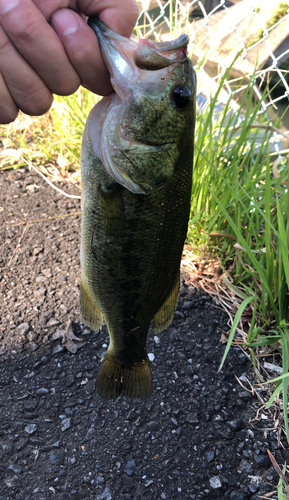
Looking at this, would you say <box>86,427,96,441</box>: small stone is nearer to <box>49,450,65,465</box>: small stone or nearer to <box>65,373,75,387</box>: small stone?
<box>49,450,65,465</box>: small stone

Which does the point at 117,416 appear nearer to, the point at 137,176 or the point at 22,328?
the point at 22,328

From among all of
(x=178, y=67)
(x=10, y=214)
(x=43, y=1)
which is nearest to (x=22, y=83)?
(x=43, y=1)

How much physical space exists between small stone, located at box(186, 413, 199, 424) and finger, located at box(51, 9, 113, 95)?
1.52 metres

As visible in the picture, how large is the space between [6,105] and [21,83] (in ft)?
0.28

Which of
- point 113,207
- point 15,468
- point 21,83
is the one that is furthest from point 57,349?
point 21,83

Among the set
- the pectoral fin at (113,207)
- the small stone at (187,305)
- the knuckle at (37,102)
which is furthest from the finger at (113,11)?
the small stone at (187,305)

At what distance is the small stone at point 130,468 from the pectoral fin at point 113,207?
1.08 m

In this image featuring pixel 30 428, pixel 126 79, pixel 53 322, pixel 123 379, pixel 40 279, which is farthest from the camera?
pixel 40 279

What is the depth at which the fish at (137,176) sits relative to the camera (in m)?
1.04

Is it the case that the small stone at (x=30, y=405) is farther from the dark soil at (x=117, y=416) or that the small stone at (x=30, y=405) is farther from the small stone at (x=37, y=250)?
the small stone at (x=37, y=250)

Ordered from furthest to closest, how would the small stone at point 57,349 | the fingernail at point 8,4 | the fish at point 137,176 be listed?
the small stone at point 57,349
the fish at point 137,176
the fingernail at point 8,4

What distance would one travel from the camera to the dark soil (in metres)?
1.60

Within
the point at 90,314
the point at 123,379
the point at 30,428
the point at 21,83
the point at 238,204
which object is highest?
the point at 21,83

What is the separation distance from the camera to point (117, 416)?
1819mm
